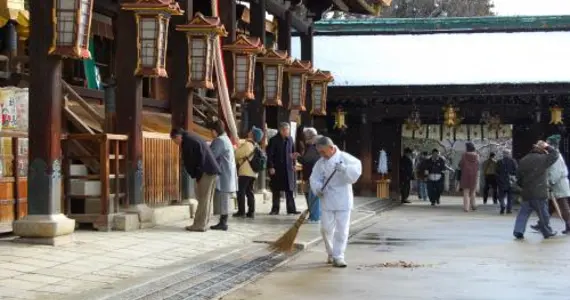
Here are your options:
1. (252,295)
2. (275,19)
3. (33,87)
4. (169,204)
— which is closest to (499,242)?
(169,204)

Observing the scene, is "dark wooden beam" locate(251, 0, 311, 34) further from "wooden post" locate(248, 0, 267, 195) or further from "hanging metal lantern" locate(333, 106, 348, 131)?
"hanging metal lantern" locate(333, 106, 348, 131)

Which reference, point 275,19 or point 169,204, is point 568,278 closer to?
point 169,204

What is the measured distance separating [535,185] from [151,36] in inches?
273

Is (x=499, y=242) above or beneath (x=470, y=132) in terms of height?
beneath

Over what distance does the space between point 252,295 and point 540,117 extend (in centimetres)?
2058

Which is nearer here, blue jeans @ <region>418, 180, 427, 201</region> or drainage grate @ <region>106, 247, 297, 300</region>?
drainage grate @ <region>106, 247, 297, 300</region>

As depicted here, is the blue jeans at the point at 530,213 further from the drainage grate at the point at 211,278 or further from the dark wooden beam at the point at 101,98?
the dark wooden beam at the point at 101,98

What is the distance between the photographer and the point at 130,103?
1370 centimetres

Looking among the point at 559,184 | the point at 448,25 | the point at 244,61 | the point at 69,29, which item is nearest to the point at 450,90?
the point at 448,25

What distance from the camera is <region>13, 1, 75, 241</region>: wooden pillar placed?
10.8 metres

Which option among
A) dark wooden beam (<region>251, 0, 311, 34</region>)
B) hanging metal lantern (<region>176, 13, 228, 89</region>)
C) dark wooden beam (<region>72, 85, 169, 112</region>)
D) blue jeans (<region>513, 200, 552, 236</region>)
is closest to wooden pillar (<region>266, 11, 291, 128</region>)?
dark wooden beam (<region>251, 0, 311, 34</region>)

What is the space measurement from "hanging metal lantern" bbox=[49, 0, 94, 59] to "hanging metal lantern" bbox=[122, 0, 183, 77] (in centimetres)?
246

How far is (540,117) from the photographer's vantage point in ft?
89.6

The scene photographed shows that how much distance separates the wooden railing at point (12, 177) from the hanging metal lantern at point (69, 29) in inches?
82.0
